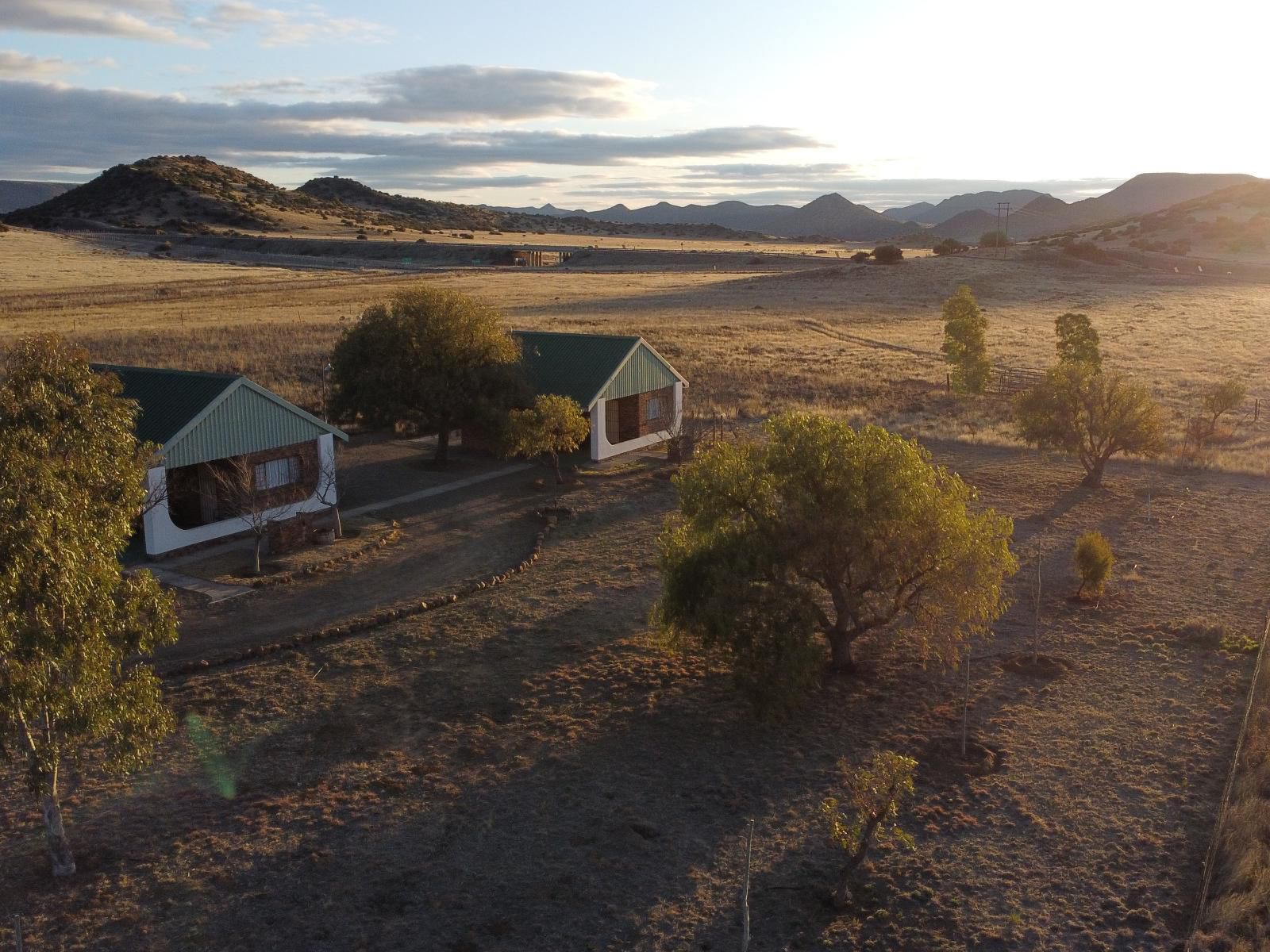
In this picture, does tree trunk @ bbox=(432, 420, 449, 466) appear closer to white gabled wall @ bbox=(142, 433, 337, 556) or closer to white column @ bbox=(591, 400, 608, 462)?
white column @ bbox=(591, 400, 608, 462)

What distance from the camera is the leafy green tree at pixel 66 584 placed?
10219 mm

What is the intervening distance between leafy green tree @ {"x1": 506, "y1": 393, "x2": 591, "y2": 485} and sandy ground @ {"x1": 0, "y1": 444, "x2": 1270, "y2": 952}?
8.74 meters

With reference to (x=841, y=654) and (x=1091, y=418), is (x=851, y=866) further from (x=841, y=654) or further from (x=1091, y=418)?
(x=1091, y=418)

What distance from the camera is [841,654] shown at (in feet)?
58.3

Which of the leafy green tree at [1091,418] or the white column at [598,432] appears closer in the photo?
the leafy green tree at [1091,418]

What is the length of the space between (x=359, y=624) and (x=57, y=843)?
8080 mm

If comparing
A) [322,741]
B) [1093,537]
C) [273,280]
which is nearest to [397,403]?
[322,741]

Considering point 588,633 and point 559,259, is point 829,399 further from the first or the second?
point 559,259

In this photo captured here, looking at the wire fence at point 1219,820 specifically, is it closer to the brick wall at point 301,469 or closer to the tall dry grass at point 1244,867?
the tall dry grass at point 1244,867

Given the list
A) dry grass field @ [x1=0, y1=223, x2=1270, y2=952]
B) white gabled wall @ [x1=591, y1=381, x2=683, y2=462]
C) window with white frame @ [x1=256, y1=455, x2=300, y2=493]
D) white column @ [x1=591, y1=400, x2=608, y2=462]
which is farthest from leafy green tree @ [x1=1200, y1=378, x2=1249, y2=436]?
window with white frame @ [x1=256, y1=455, x2=300, y2=493]

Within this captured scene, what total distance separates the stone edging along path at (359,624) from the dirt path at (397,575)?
0.98 ft

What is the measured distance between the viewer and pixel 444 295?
32.4 m

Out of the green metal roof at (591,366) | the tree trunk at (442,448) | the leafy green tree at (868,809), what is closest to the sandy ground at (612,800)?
the leafy green tree at (868,809)

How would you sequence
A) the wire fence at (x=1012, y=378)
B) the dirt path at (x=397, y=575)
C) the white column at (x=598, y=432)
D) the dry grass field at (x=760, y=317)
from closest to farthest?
the dirt path at (x=397, y=575) < the white column at (x=598, y=432) < the dry grass field at (x=760, y=317) < the wire fence at (x=1012, y=378)
